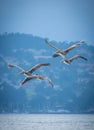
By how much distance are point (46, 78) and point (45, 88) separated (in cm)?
15

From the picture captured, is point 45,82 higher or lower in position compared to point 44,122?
higher

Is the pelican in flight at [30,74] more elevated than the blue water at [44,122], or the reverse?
the pelican in flight at [30,74]

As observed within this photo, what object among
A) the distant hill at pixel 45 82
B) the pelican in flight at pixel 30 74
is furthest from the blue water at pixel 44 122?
the pelican in flight at pixel 30 74

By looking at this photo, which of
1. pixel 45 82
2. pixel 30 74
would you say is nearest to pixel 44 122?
pixel 45 82

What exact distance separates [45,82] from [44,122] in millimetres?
726

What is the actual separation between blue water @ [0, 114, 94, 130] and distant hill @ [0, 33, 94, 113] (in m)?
0.11

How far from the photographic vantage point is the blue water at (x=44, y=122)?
218 inches

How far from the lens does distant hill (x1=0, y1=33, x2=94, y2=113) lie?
18.4 ft

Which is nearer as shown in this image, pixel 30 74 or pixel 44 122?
pixel 30 74

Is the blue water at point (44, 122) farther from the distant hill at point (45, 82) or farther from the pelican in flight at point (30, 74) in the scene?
the pelican in flight at point (30, 74)

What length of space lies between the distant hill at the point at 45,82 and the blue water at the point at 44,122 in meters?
0.11

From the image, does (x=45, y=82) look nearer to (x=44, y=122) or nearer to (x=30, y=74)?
(x=30, y=74)

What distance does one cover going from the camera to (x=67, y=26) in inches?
227

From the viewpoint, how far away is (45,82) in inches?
220
